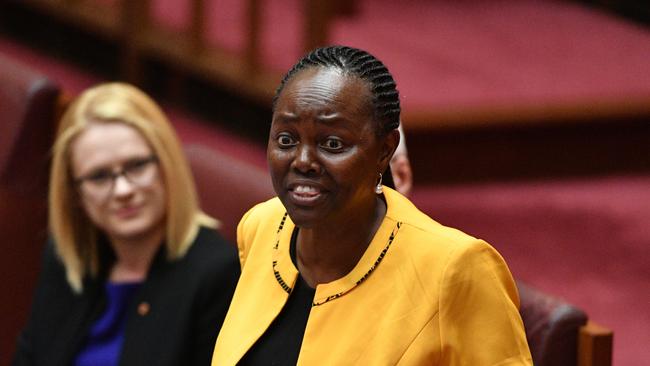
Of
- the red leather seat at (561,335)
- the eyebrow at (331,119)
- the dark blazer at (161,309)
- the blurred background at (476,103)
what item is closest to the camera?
the eyebrow at (331,119)

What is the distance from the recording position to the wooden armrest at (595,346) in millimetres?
1483

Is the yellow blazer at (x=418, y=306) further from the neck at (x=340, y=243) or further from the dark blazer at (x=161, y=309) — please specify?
the dark blazer at (x=161, y=309)

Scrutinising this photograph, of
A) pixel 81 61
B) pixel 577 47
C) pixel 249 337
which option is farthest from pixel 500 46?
pixel 249 337

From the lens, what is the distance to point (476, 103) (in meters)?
2.52

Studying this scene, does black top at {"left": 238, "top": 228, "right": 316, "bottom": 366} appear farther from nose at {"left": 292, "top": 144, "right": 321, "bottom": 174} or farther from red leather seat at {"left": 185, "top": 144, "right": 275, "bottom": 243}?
red leather seat at {"left": 185, "top": 144, "right": 275, "bottom": 243}

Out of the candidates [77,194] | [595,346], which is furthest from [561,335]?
[77,194]

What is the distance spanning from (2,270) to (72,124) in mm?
552

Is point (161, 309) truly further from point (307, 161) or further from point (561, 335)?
point (307, 161)

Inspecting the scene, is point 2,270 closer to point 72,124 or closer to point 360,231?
point 72,124

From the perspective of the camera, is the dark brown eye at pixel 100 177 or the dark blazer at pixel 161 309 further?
the dark brown eye at pixel 100 177

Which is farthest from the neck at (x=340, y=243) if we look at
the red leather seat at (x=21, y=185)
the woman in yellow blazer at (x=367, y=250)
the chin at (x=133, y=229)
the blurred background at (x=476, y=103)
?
the red leather seat at (x=21, y=185)

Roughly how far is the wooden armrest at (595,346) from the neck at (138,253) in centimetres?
61

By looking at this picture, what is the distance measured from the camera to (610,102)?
2582 millimetres

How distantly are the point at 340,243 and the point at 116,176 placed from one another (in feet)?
3.11
